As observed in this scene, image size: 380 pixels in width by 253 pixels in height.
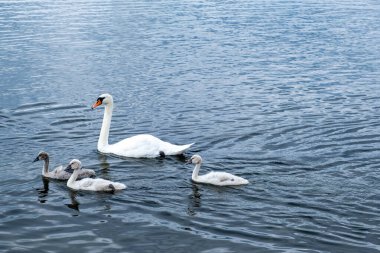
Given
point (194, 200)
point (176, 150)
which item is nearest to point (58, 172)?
point (176, 150)

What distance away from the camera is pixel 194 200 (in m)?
16.2

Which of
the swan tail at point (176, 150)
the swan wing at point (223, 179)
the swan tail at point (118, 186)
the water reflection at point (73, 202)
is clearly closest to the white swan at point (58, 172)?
the water reflection at point (73, 202)

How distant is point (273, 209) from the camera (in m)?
15.3

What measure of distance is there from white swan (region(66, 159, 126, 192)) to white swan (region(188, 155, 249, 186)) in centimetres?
175

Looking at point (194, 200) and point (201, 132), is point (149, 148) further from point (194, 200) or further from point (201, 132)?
point (194, 200)

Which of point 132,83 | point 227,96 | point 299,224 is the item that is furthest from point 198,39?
point 299,224

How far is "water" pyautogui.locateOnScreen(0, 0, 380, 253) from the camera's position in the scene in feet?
47.7

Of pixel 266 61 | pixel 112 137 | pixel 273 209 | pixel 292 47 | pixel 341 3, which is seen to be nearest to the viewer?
pixel 273 209

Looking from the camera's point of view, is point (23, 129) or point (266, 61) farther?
point (266, 61)

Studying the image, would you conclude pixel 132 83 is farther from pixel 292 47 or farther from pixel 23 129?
pixel 292 47

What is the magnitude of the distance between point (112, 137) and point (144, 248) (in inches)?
347

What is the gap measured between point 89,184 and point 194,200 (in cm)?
254

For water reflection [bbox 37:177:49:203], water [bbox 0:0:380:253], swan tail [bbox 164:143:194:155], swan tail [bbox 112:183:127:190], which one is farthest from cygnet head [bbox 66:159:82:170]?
swan tail [bbox 164:143:194:155]

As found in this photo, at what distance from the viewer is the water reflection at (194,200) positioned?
15.5 m
